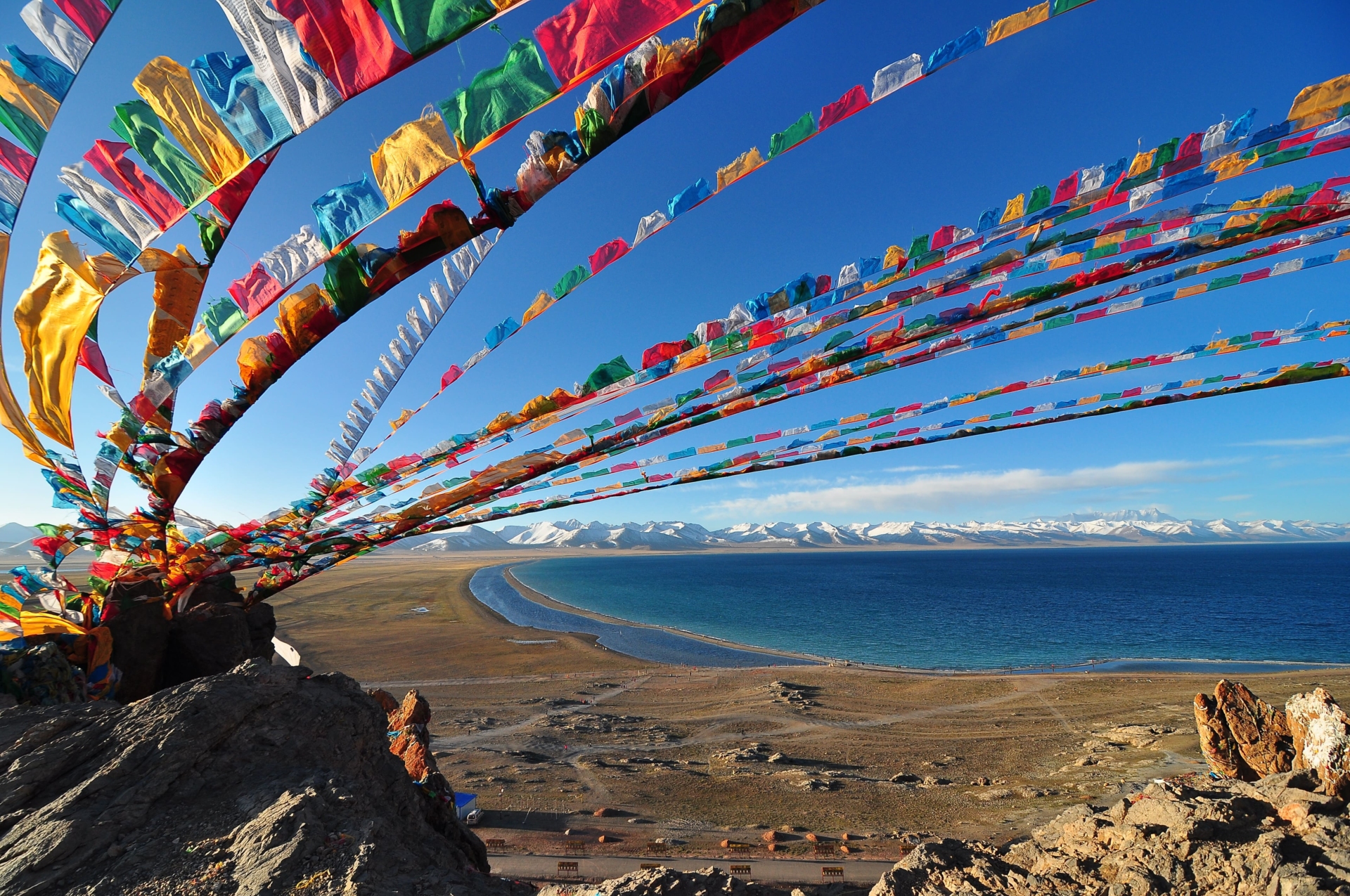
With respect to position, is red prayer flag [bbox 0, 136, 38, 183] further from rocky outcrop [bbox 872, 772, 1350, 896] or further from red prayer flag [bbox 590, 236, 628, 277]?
rocky outcrop [bbox 872, 772, 1350, 896]

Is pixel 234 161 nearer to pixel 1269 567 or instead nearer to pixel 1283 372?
pixel 1283 372

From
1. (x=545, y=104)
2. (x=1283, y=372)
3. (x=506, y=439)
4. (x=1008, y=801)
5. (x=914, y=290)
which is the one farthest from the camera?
(x=1008, y=801)

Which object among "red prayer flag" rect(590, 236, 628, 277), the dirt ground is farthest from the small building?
"red prayer flag" rect(590, 236, 628, 277)

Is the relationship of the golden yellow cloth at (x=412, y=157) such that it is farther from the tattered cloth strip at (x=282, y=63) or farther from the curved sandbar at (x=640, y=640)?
the curved sandbar at (x=640, y=640)

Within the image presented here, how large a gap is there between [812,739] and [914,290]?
1640 centimetres

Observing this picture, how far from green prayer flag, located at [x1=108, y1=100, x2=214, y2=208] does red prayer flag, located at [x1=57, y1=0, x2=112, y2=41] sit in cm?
34

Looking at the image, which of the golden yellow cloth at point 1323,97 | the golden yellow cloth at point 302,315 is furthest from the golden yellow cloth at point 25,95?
the golden yellow cloth at point 1323,97

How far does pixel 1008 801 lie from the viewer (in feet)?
40.9

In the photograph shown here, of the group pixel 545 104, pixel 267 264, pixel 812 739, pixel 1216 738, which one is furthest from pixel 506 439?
pixel 812 739

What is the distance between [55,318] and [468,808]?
10.7 m

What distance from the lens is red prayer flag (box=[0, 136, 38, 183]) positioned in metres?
3.29

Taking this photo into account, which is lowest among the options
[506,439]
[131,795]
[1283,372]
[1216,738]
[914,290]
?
[1216,738]

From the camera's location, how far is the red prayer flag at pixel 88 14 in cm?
279

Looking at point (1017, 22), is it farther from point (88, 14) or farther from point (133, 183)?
point (133, 183)
